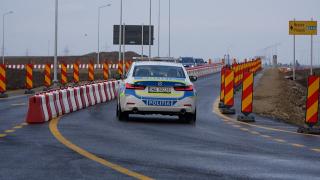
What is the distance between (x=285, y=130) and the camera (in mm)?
18938

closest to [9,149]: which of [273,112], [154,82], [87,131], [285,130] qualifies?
[87,131]

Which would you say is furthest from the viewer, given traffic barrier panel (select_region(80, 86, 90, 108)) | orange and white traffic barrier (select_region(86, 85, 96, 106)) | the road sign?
the road sign

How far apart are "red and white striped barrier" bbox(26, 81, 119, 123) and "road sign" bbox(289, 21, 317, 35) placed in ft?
94.2

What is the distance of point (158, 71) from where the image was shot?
20.2m

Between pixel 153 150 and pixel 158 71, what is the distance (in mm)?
7337

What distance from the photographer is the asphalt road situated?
33.8 ft

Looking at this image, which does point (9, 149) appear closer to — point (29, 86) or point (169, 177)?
point (169, 177)

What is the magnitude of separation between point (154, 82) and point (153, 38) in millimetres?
69671

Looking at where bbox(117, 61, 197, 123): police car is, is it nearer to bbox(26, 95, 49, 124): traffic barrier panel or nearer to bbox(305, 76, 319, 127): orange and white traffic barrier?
bbox(26, 95, 49, 124): traffic barrier panel

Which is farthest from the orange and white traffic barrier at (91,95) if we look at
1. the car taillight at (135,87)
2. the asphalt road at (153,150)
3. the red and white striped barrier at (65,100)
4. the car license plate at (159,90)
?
the car license plate at (159,90)

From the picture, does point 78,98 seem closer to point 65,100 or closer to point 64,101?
point 65,100

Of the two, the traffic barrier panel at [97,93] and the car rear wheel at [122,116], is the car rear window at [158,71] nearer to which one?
the car rear wheel at [122,116]

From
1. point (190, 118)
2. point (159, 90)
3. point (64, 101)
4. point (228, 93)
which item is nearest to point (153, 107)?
point (159, 90)

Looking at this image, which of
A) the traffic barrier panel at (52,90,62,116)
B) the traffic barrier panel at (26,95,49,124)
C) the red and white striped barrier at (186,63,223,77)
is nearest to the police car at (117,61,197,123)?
the traffic barrier panel at (26,95,49,124)
